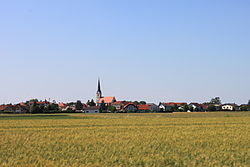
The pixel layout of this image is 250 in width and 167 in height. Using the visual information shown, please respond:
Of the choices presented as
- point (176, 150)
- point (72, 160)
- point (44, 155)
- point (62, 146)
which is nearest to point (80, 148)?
point (62, 146)

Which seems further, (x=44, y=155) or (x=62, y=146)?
(x=62, y=146)

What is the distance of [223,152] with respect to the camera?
17984mm

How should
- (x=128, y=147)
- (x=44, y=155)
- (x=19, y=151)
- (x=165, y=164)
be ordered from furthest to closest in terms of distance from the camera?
(x=128, y=147) < (x=19, y=151) < (x=44, y=155) < (x=165, y=164)

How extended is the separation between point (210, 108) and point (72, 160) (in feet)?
523

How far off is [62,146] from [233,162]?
404 inches

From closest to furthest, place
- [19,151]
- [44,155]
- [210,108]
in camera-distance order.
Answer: [44,155]
[19,151]
[210,108]

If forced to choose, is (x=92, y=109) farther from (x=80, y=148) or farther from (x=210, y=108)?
(x=80, y=148)

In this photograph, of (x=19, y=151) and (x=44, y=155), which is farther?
(x=19, y=151)

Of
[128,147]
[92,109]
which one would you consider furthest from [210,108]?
[128,147]

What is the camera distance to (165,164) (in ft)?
48.8

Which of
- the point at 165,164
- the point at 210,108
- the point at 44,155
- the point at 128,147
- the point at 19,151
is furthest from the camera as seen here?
the point at 210,108

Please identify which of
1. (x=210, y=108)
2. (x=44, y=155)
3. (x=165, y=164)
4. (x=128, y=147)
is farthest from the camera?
(x=210, y=108)

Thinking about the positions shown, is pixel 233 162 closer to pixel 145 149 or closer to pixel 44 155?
pixel 145 149

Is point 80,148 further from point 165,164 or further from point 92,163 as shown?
point 165,164
